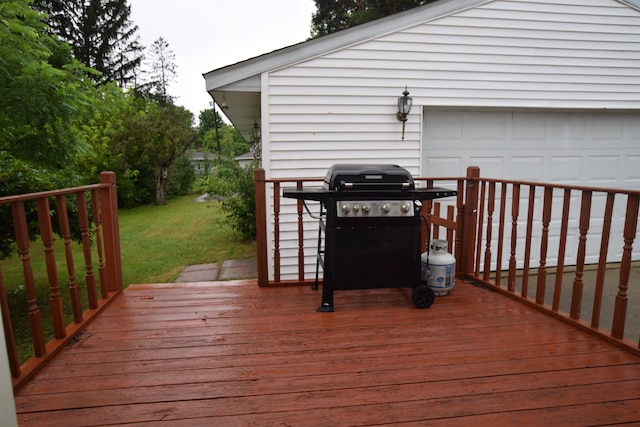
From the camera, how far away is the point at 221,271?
226 inches

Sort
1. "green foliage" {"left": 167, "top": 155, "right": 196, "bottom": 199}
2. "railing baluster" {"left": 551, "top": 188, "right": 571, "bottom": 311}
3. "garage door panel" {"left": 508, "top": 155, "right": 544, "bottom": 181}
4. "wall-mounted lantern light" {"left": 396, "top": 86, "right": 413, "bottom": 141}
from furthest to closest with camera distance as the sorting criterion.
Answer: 1. "green foliage" {"left": 167, "top": 155, "right": 196, "bottom": 199}
2. "garage door panel" {"left": 508, "top": 155, "right": 544, "bottom": 181}
3. "wall-mounted lantern light" {"left": 396, "top": 86, "right": 413, "bottom": 141}
4. "railing baluster" {"left": 551, "top": 188, "right": 571, "bottom": 311}

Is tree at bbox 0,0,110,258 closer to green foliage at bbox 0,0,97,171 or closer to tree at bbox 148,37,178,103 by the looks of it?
green foliage at bbox 0,0,97,171

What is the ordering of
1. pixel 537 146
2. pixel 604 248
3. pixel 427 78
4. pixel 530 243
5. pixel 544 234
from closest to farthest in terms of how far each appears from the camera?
1. pixel 604 248
2. pixel 544 234
3. pixel 530 243
4. pixel 427 78
5. pixel 537 146

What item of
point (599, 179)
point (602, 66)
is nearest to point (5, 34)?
point (602, 66)

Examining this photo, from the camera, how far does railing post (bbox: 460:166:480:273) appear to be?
311 cm

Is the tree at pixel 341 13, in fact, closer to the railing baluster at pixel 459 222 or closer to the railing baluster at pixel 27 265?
the railing baluster at pixel 459 222

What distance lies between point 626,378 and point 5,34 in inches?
197

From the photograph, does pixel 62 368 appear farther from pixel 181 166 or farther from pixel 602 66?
pixel 181 166

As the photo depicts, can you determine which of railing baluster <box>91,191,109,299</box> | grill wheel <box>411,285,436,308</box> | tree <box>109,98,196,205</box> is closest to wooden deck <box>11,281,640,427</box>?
grill wheel <box>411,285,436,308</box>

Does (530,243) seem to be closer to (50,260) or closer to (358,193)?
(358,193)

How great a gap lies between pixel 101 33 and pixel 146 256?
14604 millimetres

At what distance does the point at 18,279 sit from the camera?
5984mm

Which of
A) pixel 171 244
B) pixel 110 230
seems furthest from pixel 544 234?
pixel 171 244

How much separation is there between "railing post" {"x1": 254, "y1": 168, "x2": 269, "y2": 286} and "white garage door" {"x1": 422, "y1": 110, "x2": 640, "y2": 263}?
244cm
